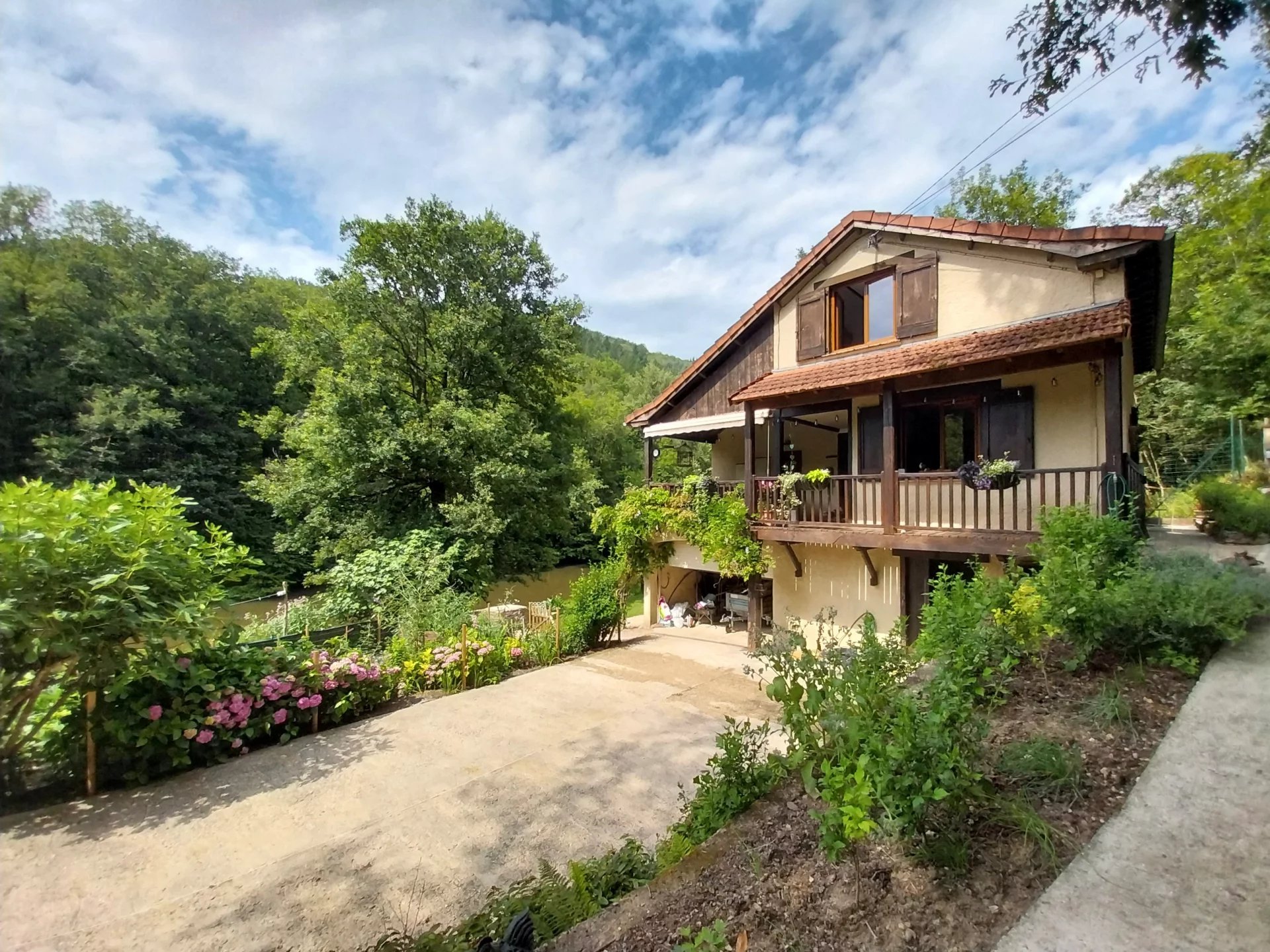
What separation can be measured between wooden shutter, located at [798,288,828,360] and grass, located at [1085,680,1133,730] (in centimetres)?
738

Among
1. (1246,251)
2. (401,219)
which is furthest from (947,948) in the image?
(1246,251)

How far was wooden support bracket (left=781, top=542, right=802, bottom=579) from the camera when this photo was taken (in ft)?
32.1

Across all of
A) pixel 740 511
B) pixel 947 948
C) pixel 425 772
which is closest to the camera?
pixel 947 948

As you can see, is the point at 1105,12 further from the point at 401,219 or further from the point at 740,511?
the point at 401,219

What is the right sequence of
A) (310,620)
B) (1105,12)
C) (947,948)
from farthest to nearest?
1. (310,620)
2. (1105,12)
3. (947,948)

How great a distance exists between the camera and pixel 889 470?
775 cm

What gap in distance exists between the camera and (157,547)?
184 inches

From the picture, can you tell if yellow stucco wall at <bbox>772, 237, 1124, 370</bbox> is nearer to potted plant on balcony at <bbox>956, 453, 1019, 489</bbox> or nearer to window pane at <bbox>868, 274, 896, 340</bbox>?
window pane at <bbox>868, 274, 896, 340</bbox>

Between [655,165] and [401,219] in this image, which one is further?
[401,219]

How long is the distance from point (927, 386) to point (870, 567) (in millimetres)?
2972

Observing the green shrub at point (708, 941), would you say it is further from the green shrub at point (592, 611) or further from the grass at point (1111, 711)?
the green shrub at point (592, 611)

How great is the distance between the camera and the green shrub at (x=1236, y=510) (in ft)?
25.8

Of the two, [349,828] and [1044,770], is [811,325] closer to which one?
[1044,770]

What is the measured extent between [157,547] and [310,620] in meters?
6.29
